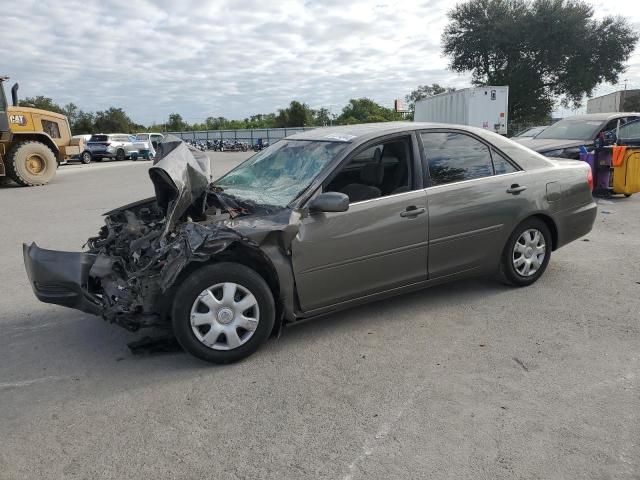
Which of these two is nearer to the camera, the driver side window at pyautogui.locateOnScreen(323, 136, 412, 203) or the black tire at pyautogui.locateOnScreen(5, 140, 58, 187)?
the driver side window at pyautogui.locateOnScreen(323, 136, 412, 203)

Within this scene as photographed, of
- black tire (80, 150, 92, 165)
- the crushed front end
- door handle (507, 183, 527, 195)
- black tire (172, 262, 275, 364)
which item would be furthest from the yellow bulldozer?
black tire (80, 150, 92, 165)

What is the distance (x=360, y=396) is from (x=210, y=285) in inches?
46.8

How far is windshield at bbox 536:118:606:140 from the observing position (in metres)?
11.0

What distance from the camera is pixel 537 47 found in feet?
112

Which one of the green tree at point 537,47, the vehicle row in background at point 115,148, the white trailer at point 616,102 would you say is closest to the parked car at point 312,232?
the vehicle row in background at point 115,148

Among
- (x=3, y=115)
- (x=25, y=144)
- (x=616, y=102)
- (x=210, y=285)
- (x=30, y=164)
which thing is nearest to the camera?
(x=210, y=285)

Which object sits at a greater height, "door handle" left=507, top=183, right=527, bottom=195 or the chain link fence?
the chain link fence

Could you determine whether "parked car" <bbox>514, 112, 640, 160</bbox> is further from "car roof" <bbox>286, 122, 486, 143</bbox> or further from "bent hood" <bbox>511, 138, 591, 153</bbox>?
"car roof" <bbox>286, 122, 486, 143</bbox>

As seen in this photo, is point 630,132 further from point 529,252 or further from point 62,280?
point 62,280

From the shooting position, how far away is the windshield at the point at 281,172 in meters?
4.05

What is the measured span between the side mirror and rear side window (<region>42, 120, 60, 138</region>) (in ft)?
52.2

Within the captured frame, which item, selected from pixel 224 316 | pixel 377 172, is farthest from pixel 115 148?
pixel 224 316

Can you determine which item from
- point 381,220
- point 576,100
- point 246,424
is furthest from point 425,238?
point 576,100

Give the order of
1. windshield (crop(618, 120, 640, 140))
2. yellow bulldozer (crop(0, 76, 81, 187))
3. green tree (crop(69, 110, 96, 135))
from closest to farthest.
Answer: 1. windshield (crop(618, 120, 640, 140))
2. yellow bulldozer (crop(0, 76, 81, 187))
3. green tree (crop(69, 110, 96, 135))
